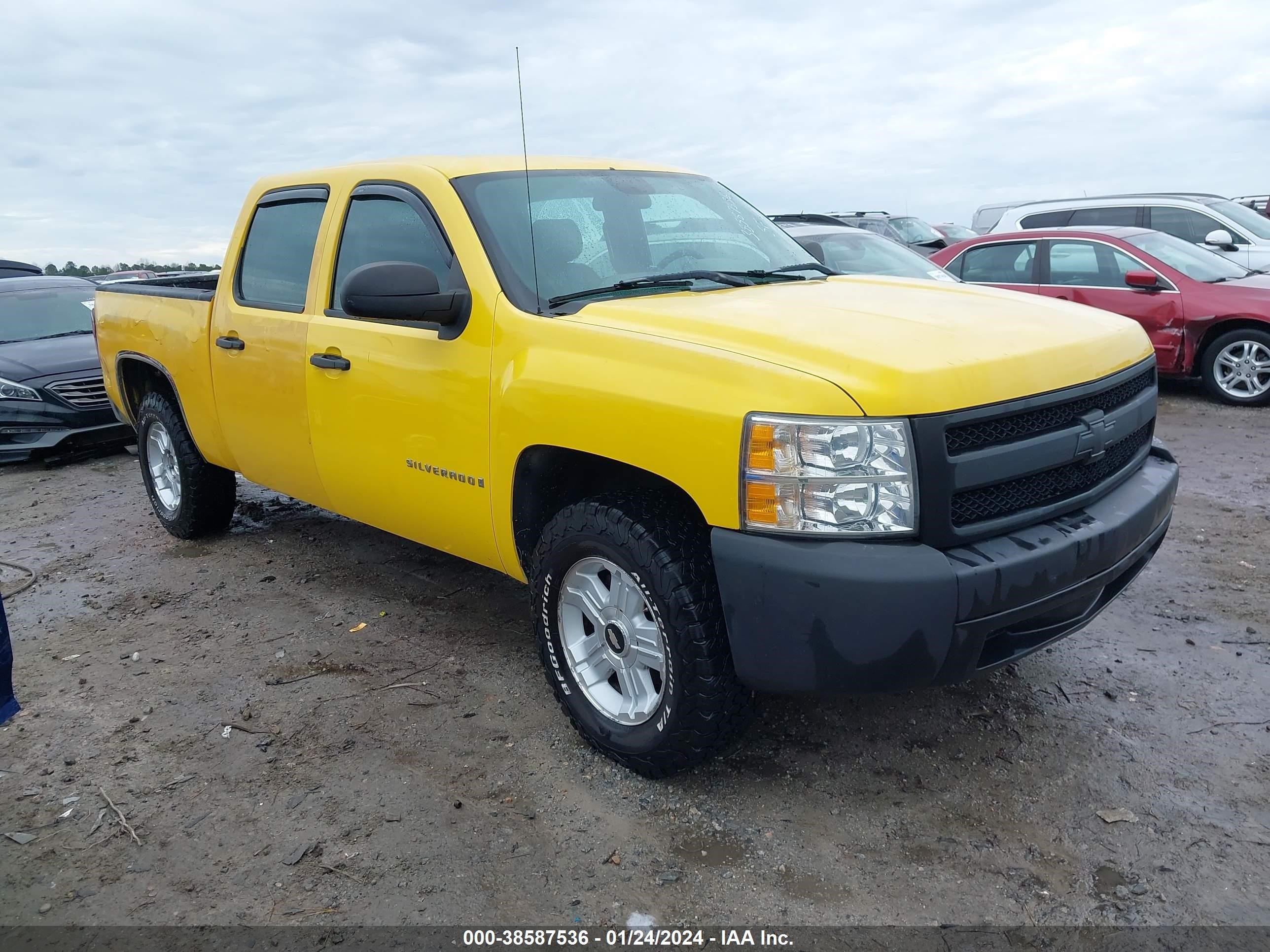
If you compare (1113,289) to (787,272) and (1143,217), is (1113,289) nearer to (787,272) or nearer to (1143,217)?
(1143,217)

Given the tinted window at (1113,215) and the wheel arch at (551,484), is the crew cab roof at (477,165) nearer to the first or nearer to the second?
the wheel arch at (551,484)

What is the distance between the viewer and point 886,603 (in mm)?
2418

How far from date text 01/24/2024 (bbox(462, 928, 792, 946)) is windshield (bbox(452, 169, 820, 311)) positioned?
1.87 meters

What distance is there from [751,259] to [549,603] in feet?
5.41

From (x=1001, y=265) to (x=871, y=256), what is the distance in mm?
1842

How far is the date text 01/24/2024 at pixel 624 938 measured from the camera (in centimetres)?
242

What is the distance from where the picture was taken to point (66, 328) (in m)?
9.69

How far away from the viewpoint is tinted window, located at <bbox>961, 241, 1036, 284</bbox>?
9656 mm

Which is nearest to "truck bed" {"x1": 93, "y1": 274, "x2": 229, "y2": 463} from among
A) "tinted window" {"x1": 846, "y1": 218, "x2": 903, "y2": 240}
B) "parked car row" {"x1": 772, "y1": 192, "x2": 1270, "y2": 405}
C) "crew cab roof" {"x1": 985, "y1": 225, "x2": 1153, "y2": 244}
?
"parked car row" {"x1": 772, "y1": 192, "x2": 1270, "y2": 405}

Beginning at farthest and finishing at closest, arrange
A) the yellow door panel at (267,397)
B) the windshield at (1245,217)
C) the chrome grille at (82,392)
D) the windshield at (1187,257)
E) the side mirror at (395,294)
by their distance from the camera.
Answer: the windshield at (1245,217) < the windshield at (1187,257) < the chrome grille at (82,392) < the yellow door panel at (267,397) < the side mirror at (395,294)

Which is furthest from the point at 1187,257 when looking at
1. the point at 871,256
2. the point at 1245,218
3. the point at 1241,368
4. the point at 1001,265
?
the point at 1245,218

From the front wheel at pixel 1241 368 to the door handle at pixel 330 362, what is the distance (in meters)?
7.66

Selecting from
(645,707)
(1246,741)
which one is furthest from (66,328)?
(1246,741)

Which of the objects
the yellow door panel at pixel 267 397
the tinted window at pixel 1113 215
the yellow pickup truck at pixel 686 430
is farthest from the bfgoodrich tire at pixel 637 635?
the tinted window at pixel 1113 215
